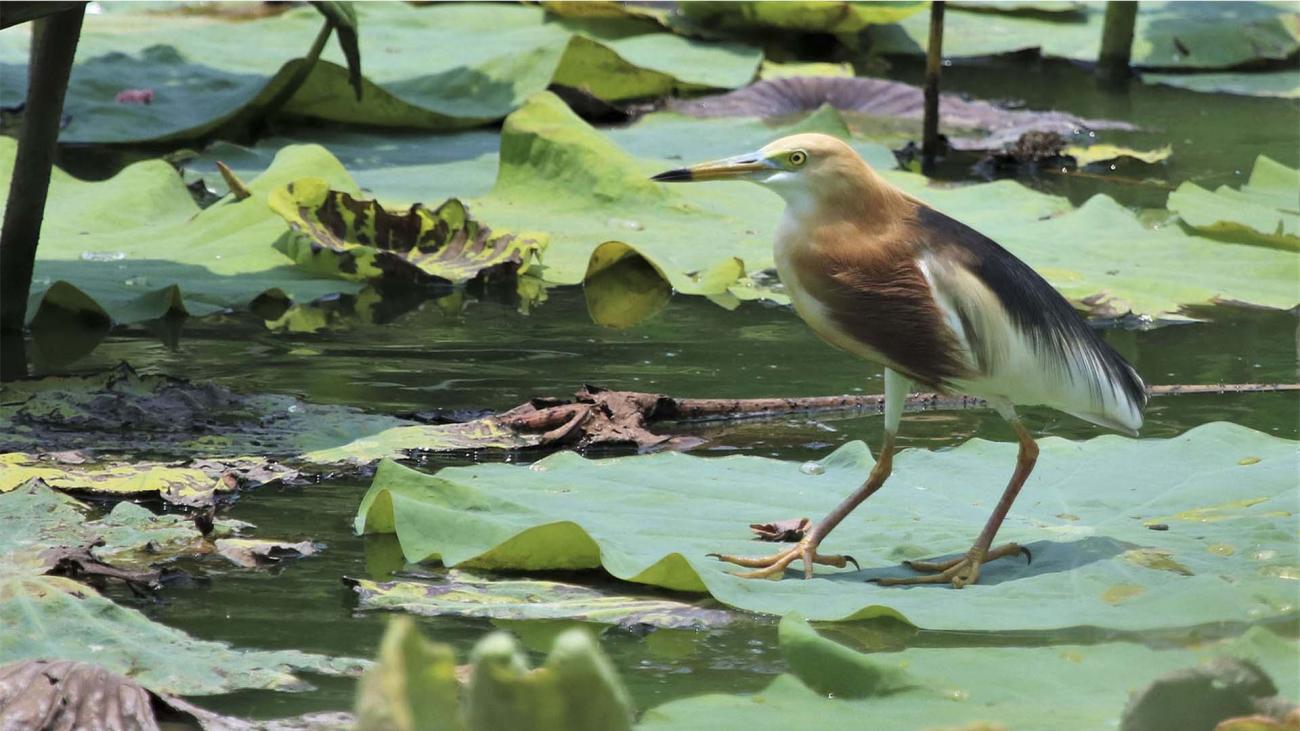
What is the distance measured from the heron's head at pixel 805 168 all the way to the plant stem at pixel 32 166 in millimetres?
2487

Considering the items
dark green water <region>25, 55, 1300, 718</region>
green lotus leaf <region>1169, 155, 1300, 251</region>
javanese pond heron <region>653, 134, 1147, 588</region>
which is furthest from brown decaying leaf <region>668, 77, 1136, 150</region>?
javanese pond heron <region>653, 134, 1147, 588</region>

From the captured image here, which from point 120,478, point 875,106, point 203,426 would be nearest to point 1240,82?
point 875,106

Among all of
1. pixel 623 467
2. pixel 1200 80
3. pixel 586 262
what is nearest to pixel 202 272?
pixel 586 262

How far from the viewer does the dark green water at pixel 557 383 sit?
3.23m

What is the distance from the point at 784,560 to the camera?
3.60 meters

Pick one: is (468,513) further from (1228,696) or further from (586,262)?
(586,262)

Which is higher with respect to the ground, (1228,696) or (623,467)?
(1228,696)

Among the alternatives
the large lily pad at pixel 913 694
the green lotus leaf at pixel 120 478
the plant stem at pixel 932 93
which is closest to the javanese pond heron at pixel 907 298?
the large lily pad at pixel 913 694

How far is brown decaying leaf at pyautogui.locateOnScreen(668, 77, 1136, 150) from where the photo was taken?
31.1ft

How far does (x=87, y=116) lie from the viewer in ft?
26.9

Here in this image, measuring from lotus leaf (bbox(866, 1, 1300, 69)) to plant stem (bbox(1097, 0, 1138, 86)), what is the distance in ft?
1.11

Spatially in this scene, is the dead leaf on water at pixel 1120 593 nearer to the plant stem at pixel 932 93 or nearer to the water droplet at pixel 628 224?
the water droplet at pixel 628 224

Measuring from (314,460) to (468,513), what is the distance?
793 millimetres

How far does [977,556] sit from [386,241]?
11.5ft
